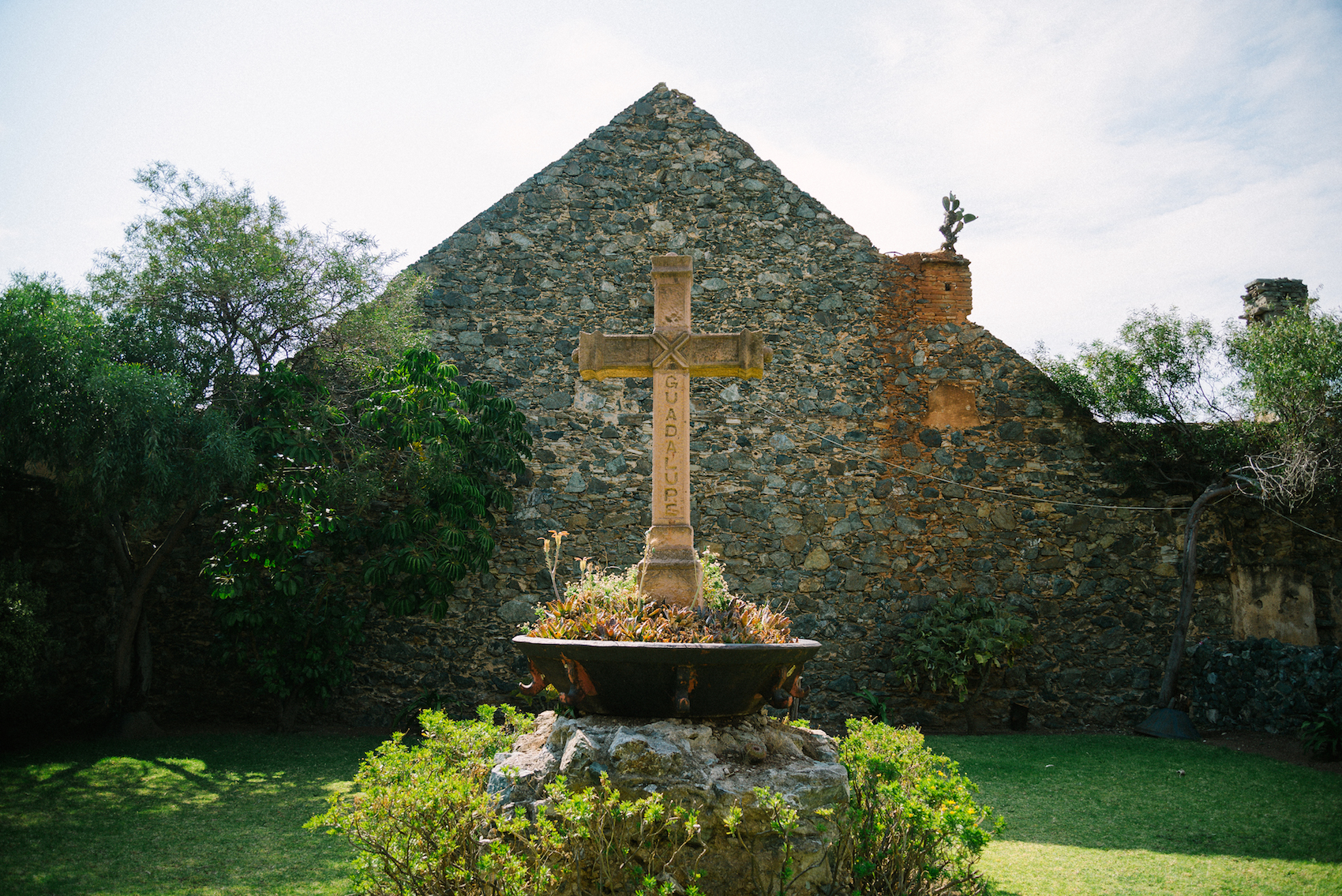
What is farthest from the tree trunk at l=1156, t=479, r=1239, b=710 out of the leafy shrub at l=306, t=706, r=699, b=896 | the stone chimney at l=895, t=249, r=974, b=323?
the leafy shrub at l=306, t=706, r=699, b=896

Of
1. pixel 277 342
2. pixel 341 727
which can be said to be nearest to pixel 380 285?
pixel 277 342

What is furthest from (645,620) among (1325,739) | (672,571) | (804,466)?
(1325,739)

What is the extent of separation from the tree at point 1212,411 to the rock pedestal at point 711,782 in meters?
8.01

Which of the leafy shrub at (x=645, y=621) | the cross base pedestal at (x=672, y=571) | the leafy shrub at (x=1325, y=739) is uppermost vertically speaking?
the cross base pedestal at (x=672, y=571)

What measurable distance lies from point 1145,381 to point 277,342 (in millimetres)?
10488

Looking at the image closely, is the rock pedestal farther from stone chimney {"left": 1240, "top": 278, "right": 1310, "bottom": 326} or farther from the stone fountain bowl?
stone chimney {"left": 1240, "top": 278, "right": 1310, "bottom": 326}

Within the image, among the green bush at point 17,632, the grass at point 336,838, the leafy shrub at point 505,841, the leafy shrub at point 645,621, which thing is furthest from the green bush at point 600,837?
the green bush at point 17,632

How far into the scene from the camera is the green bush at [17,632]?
735 centimetres

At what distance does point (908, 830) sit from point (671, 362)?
2986 mm

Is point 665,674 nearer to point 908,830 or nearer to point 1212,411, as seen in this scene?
point 908,830

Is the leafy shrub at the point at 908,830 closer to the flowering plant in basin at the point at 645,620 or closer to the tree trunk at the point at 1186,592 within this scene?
the flowering plant in basin at the point at 645,620

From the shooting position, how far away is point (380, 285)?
9.45 m

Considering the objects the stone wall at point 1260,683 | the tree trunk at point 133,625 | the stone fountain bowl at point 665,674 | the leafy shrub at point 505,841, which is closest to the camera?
the leafy shrub at point 505,841

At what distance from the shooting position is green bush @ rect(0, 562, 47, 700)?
24.1 ft
